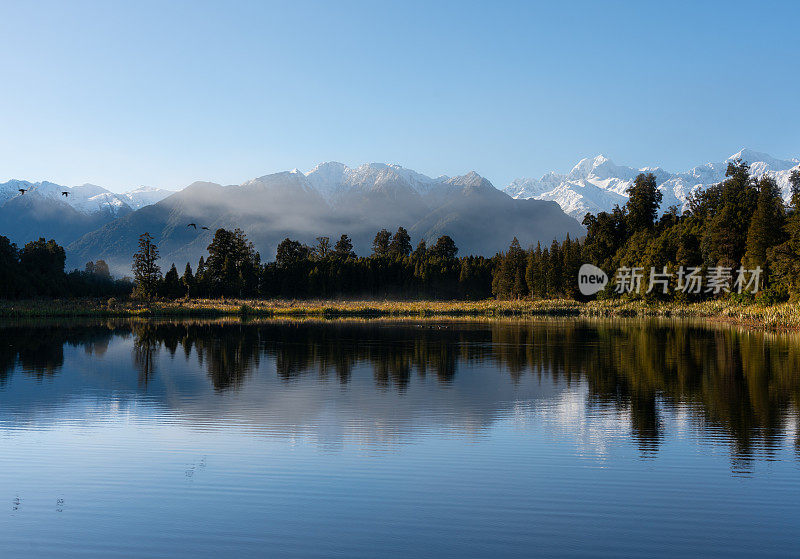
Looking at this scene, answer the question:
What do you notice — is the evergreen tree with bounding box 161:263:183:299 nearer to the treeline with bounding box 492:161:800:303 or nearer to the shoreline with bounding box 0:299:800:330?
the shoreline with bounding box 0:299:800:330

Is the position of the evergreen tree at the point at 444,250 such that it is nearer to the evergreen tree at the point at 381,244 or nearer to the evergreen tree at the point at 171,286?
the evergreen tree at the point at 381,244

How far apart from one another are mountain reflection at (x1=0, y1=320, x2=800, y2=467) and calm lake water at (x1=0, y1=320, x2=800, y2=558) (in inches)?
7.1

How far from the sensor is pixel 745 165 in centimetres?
10938

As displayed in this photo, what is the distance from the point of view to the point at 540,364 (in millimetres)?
27203

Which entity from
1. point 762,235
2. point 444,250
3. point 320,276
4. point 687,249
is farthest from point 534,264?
point 444,250

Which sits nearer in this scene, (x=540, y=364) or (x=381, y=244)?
(x=540, y=364)

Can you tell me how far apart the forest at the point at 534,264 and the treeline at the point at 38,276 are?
7.5 inches

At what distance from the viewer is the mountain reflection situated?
53.7 ft

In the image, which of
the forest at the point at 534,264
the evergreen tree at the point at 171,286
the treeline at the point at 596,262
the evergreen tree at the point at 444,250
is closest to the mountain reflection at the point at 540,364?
the treeline at the point at 596,262

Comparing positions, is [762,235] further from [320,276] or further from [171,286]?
[171,286]

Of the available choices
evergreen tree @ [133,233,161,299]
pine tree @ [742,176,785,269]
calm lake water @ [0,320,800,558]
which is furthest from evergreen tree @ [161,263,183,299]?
pine tree @ [742,176,785,269]

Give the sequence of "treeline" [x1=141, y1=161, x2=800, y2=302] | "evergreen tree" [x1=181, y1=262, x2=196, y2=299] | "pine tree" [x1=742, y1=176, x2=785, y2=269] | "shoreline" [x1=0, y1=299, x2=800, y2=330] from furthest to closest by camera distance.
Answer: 1. "evergreen tree" [x1=181, y1=262, x2=196, y2=299]
2. "shoreline" [x1=0, y1=299, x2=800, y2=330]
3. "treeline" [x1=141, y1=161, x2=800, y2=302]
4. "pine tree" [x1=742, y1=176, x2=785, y2=269]

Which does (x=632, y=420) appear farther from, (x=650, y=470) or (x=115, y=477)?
(x=115, y=477)

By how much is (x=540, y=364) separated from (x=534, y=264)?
84.4 metres
